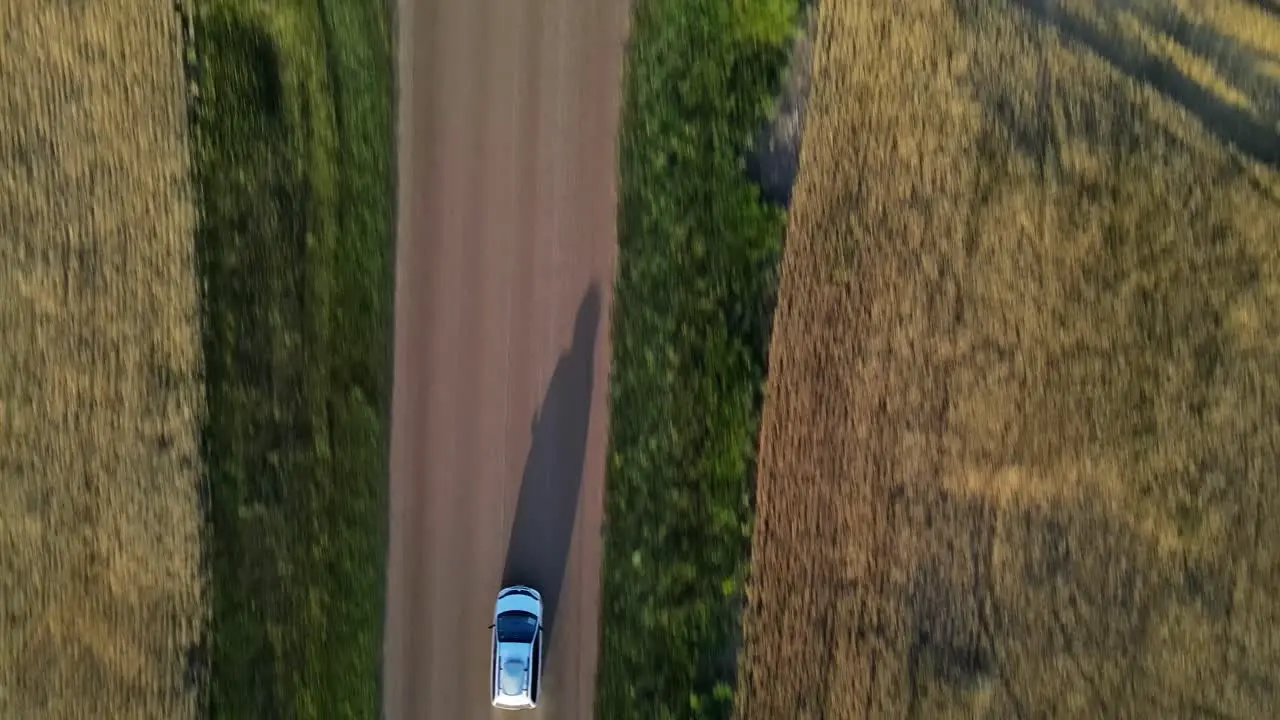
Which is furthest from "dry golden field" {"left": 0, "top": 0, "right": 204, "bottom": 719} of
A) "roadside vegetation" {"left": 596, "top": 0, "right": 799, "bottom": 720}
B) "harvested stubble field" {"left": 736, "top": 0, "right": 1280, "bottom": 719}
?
"harvested stubble field" {"left": 736, "top": 0, "right": 1280, "bottom": 719}

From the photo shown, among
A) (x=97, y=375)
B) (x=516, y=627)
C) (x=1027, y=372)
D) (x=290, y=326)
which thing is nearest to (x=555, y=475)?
(x=516, y=627)

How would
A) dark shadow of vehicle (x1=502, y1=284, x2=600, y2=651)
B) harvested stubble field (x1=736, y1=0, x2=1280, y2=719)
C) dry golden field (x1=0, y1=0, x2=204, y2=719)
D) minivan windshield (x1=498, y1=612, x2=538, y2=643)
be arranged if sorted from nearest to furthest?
dry golden field (x1=0, y1=0, x2=204, y2=719) < minivan windshield (x1=498, y1=612, x2=538, y2=643) < harvested stubble field (x1=736, y1=0, x2=1280, y2=719) < dark shadow of vehicle (x1=502, y1=284, x2=600, y2=651)

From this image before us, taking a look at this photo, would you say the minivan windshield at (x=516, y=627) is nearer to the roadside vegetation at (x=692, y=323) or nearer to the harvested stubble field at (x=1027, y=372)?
the roadside vegetation at (x=692, y=323)

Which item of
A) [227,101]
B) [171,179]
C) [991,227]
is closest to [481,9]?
[227,101]

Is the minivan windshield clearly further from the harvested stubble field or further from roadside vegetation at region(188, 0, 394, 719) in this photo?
the harvested stubble field

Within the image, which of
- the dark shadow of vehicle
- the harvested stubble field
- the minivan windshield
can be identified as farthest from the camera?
the dark shadow of vehicle

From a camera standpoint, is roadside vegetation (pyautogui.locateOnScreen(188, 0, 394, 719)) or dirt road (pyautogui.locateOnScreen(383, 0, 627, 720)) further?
dirt road (pyautogui.locateOnScreen(383, 0, 627, 720))

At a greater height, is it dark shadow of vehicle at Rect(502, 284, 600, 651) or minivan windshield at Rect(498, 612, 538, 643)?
dark shadow of vehicle at Rect(502, 284, 600, 651)
